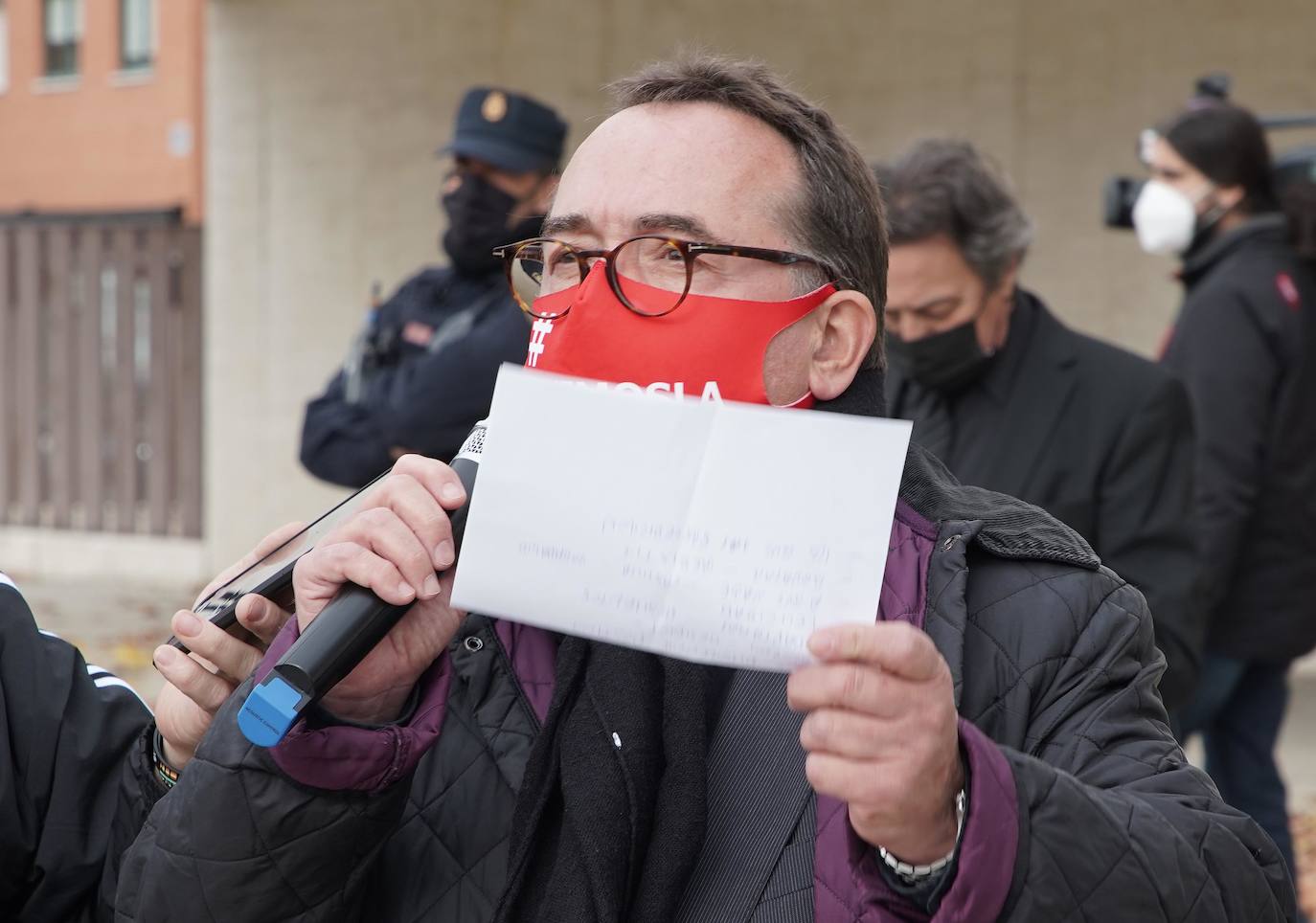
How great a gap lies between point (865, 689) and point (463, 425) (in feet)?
9.21

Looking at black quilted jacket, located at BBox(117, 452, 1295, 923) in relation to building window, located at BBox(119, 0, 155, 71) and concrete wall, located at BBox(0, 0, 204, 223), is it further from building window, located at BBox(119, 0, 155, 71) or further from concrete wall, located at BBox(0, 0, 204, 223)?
building window, located at BBox(119, 0, 155, 71)

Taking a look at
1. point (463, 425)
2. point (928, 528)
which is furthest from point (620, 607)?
point (463, 425)

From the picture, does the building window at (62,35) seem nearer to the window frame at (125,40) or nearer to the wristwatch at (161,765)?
the window frame at (125,40)

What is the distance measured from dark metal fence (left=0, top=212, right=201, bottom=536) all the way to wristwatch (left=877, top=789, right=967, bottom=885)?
9.23 metres

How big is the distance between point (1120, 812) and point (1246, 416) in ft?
9.59

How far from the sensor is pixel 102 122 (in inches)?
817

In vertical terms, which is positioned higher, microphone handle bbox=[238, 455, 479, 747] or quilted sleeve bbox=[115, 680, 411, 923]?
microphone handle bbox=[238, 455, 479, 747]

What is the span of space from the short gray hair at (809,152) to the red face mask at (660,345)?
5.7 inches

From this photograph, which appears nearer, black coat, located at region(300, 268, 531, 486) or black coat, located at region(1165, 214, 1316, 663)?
black coat, located at region(300, 268, 531, 486)

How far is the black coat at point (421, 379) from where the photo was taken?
3.92 meters

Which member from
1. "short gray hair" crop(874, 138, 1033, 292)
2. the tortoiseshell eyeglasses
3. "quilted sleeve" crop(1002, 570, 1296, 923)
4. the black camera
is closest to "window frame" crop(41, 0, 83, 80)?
the black camera

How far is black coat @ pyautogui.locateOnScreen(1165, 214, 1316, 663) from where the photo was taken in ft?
13.3

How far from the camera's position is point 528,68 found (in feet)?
28.3

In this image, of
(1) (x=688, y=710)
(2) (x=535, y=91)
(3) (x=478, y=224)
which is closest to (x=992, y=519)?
(1) (x=688, y=710)
